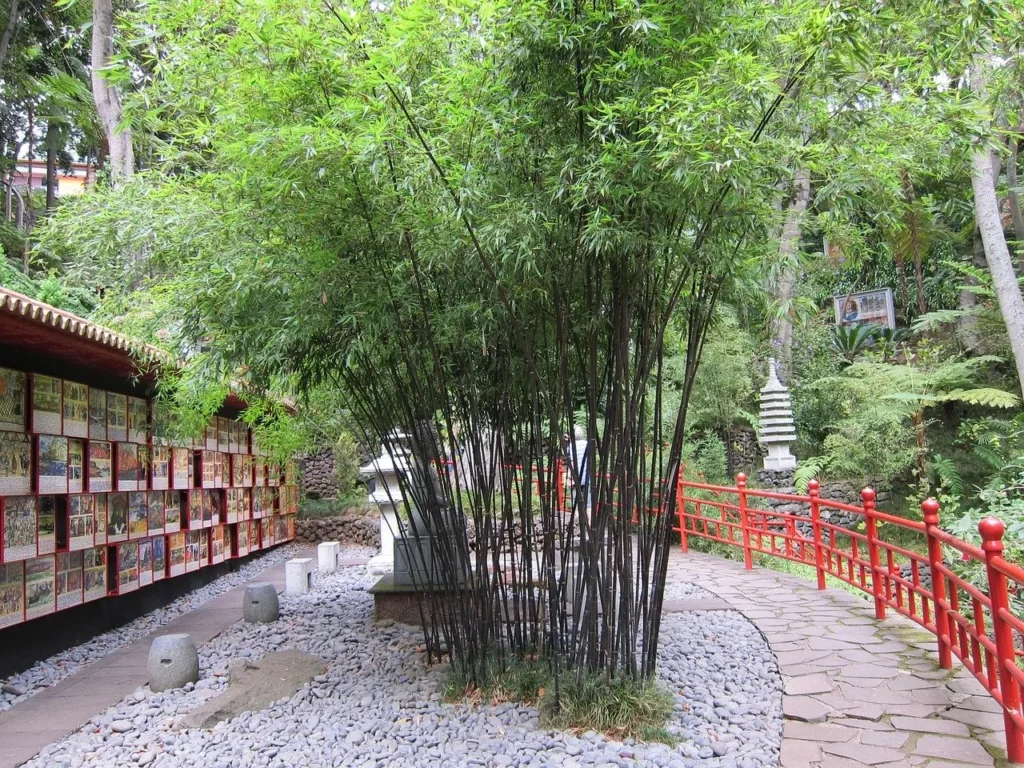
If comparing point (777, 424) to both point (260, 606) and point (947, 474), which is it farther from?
point (260, 606)

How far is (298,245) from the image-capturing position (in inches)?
124

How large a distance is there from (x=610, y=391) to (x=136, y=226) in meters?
2.36

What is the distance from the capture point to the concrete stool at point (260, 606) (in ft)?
17.8

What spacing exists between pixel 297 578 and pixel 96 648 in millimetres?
1884

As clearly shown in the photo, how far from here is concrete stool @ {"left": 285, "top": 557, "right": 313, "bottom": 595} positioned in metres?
6.64

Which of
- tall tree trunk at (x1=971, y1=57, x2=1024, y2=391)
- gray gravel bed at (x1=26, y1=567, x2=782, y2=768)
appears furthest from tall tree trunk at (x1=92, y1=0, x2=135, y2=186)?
tall tree trunk at (x1=971, y1=57, x2=1024, y2=391)

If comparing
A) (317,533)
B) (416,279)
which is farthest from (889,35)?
(317,533)

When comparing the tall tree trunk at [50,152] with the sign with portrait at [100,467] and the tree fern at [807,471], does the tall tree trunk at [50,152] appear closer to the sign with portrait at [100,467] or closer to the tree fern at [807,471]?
the sign with portrait at [100,467]

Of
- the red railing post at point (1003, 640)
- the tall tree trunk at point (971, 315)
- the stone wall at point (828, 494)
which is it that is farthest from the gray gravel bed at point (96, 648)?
the tall tree trunk at point (971, 315)

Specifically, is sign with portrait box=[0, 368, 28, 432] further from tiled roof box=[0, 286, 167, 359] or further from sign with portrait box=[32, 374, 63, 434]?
tiled roof box=[0, 286, 167, 359]

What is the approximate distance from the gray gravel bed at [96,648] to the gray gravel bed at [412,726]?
29.5 inches

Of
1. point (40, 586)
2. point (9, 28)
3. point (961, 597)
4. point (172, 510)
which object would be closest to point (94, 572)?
point (40, 586)

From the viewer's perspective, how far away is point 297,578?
6.68m

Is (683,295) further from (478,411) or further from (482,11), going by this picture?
(482,11)
